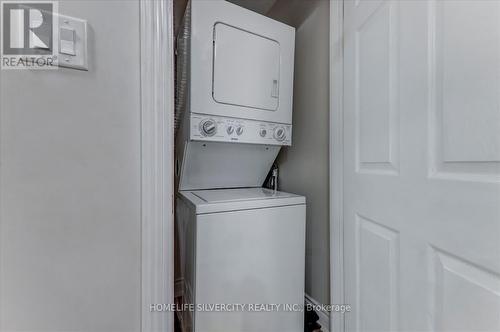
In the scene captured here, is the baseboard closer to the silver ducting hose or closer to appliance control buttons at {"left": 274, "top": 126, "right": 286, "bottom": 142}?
appliance control buttons at {"left": 274, "top": 126, "right": 286, "bottom": 142}

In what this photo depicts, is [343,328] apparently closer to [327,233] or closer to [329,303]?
[329,303]

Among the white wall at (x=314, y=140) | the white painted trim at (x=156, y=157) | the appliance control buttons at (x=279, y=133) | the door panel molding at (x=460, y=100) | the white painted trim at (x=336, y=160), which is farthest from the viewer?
the appliance control buttons at (x=279, y=133)

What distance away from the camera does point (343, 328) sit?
1.22 m

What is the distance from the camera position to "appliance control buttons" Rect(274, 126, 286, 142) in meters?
1.57

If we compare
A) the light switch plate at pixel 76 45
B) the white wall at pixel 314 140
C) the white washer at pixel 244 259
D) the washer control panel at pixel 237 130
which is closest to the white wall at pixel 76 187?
the light switch plate at pixel 76 45

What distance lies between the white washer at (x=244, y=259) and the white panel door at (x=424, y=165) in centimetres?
33

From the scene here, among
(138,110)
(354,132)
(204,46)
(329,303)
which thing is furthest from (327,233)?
(204,46)

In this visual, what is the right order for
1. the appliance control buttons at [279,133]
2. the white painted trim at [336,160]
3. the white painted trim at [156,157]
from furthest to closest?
the appliance control buttons at [279,133] < the white painted trim at [336,160] < the white painted trim at [156,157]

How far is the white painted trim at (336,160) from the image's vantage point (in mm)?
1230

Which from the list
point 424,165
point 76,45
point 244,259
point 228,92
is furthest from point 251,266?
point 76,45

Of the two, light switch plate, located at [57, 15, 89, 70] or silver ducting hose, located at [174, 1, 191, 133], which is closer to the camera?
light switch plate, located at [57, 15, 89, 70]

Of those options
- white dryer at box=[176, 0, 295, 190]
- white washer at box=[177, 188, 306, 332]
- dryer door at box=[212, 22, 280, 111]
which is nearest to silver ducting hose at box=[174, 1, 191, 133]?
white dryer at box=[176, 0, 295, 190]

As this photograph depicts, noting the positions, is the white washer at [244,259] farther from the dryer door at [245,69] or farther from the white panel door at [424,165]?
the dryer door at [245,69]

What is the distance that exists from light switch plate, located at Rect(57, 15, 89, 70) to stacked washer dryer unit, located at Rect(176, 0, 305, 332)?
0.68m
